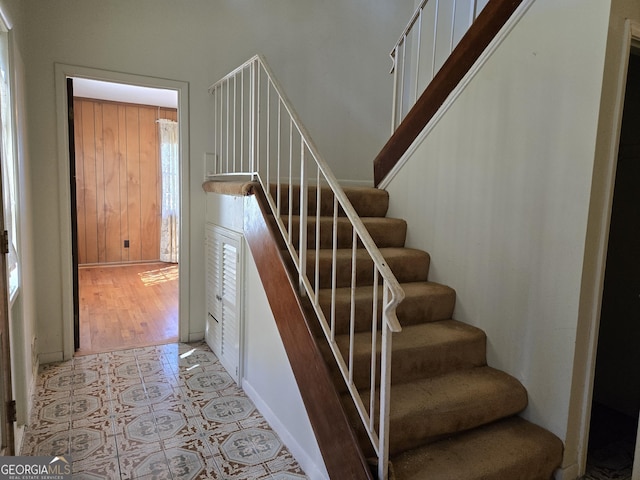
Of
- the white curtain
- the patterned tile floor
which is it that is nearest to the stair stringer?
the patterned tile floor

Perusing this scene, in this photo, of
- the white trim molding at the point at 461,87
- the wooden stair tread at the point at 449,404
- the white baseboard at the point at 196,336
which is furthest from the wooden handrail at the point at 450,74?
the white baseboard at the point at 196,336

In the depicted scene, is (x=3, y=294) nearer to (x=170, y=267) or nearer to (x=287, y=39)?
(x=287, y=39)

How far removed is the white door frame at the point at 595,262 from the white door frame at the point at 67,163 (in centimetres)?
287

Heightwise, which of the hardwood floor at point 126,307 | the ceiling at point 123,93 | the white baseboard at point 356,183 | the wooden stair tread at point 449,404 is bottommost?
the hardwood floor at point 126,307

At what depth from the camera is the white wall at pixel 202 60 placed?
3021 millimetres

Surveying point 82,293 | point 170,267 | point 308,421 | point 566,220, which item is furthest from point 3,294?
point 170,267

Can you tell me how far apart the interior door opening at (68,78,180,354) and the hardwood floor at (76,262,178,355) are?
3 cm

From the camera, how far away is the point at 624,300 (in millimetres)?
2680

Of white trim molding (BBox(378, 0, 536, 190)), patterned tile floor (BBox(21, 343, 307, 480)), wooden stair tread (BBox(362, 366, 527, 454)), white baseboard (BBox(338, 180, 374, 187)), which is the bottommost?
patterned tile floor (BBox(21, 343, 307, 480))

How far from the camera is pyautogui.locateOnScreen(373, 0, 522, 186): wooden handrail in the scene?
90.4 inches

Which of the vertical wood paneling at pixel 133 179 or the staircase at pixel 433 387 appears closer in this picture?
the staircase at pixel 433 387

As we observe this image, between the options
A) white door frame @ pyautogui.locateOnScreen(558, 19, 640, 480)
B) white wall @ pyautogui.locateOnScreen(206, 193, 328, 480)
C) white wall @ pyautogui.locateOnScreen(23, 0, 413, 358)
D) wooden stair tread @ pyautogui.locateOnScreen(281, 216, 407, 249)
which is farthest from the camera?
white wall @ pyautogui.locateOnScreen(23, 0, 413, 358)

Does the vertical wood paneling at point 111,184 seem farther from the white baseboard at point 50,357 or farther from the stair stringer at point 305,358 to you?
the stair stringer at point 305,358

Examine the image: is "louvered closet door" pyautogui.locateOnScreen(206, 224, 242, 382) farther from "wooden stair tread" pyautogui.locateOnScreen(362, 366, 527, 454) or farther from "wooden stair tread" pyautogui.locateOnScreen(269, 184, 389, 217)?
"wooden stair tread" pyautogui.locateOnScreen(362, 366, 527, 454)
